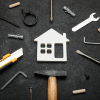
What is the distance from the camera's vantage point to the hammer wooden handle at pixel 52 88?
123cm

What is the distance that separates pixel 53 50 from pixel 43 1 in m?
0.50

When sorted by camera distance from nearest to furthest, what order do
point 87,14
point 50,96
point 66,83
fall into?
point 50,96 < point 66,83 < point 87,14

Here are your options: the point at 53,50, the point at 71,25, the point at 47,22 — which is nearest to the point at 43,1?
the point at 47,22

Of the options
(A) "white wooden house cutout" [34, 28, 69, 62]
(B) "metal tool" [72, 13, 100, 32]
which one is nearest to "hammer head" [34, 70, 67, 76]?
(A) "white wooden house cutout" [34, 28, 69, 62]

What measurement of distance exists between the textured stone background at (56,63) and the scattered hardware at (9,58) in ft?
0.16

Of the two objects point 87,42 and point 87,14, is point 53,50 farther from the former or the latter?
point 87,14

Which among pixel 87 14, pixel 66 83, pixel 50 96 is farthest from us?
pixel 87 14

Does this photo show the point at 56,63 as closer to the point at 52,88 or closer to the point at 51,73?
the point at 51,73

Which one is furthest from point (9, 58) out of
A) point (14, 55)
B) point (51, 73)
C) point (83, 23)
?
point (83, 23)

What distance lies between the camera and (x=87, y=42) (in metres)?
1.40

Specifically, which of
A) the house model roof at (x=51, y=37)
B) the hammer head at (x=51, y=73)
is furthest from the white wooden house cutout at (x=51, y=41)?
the hammer head at (x=51, y=73)

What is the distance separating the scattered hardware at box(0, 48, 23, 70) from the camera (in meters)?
1.29

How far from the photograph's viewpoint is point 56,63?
1.36 metres

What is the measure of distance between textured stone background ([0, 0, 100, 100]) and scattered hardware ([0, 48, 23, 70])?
5 centimetres
